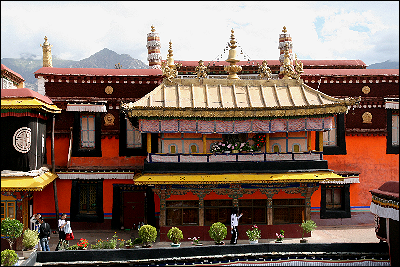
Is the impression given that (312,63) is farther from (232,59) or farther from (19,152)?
(19,152)

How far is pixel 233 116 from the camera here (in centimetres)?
1520

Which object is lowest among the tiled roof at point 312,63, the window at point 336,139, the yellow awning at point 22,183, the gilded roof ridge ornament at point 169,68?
the yellow awning at point 22,183

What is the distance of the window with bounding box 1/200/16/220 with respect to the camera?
15.1 meters

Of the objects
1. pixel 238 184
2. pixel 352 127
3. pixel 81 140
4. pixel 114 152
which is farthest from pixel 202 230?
pixel 352 127

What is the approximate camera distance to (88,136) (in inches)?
727

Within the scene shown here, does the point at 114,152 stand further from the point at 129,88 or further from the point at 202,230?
the point at 202,230

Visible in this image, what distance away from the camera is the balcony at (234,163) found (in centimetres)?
1549

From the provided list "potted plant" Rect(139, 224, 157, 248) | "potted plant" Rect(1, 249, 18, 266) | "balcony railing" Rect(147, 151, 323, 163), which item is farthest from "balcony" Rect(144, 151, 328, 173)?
"potted plant" Rect(1, 249, 18, 266)

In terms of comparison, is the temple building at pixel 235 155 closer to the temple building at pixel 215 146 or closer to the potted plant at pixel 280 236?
the temple building at pixel 215 146

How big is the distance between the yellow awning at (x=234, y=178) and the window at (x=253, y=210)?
55.4 inches

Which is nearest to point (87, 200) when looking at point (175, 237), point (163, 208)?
point (163, 208)

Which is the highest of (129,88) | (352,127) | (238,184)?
(129,88)

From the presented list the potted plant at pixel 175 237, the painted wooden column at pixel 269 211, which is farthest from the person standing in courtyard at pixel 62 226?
the painted wooden column at pixel 269 211

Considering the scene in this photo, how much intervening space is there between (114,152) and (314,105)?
10486 mm
